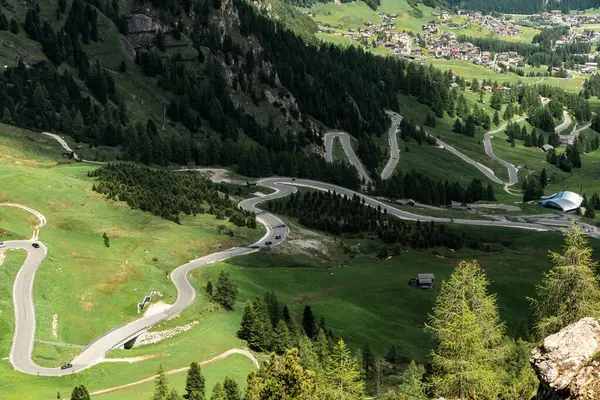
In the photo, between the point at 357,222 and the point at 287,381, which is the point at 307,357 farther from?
the point at 357,222

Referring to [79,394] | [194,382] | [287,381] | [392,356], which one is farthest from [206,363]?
[287,381]

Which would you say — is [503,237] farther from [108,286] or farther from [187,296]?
[108,286]

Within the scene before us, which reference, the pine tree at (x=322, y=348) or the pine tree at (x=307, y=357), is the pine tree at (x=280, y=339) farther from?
the pine tree at (x=307, y=357)

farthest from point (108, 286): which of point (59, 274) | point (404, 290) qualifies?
point (404, 290)

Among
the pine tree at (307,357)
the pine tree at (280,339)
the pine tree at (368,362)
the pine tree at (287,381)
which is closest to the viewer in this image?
the pine tree at (287,381)

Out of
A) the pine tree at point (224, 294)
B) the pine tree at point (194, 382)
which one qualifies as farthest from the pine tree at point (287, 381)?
the pine tree at point (224, 294)

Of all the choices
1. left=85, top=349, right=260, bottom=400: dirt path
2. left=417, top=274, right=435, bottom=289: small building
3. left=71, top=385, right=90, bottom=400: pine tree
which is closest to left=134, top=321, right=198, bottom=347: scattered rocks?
left=85, top=349, right=260, bottom=400: dirt path
